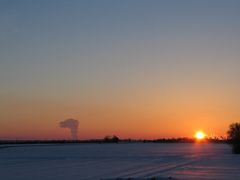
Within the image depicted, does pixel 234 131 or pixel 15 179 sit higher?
pixel 234 131

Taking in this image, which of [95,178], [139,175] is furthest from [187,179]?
[95,178]

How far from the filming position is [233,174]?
100 ft

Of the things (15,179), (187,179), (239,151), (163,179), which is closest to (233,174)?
(187,179)

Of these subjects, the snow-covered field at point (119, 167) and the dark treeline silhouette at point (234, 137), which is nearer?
the snow-covered field at point (119, 167)

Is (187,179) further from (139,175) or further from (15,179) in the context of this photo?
(15,179)

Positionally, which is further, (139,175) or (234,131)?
(234,131)

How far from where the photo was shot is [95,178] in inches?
1083

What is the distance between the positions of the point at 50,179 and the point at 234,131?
152 ft

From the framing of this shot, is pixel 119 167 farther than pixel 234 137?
No

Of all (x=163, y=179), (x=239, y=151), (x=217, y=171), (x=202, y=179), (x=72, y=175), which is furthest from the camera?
(x=239, y=151)

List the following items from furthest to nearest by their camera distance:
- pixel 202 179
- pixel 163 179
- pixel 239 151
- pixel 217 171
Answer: pixel 239 151
pixel 217 171
pixel 202 179
pixel 163 179

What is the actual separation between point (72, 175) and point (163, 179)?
255 inches

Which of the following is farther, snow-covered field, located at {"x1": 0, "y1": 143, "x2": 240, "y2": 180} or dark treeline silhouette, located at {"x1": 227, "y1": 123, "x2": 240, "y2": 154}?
dark treeline silhouette, located at {"x1": 227, "y1": 123, "x2": 240, "y2": 154}

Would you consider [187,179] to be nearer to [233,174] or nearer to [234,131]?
[233,174]
